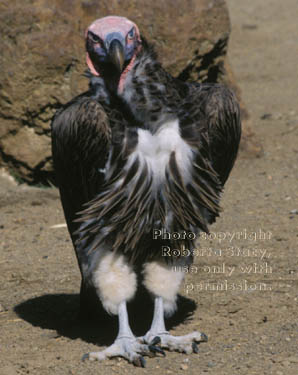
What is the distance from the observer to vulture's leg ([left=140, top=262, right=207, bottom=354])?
4246 mm

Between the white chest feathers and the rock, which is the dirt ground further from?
the white chest feathers

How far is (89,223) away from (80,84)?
10.2 feet

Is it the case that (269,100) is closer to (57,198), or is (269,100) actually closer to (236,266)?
(57,198)

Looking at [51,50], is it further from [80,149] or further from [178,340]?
[178,340]

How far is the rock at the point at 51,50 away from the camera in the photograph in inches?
274

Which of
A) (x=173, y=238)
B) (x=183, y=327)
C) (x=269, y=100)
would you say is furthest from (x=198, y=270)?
(x=269, y=100)

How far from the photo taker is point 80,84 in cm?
710

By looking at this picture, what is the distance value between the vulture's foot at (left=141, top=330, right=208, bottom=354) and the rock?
10.6ft

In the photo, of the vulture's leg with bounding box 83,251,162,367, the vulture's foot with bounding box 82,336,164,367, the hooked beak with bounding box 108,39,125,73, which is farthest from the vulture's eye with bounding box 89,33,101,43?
the vulture's foot with bounding box 82,336,164,367

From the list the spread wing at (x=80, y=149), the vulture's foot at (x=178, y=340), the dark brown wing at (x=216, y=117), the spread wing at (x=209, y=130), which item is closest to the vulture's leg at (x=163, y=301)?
the vulture's foot at (x=178, y=340)

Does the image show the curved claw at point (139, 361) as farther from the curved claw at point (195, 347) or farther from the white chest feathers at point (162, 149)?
the white chest feathers at point (162, 149)

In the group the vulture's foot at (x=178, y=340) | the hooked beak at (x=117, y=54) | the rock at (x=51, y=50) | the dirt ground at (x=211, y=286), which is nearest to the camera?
the hooked beak at (x=117, y=54)

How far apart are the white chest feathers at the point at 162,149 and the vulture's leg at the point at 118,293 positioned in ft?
1.65

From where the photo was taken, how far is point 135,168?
4.06 metres
